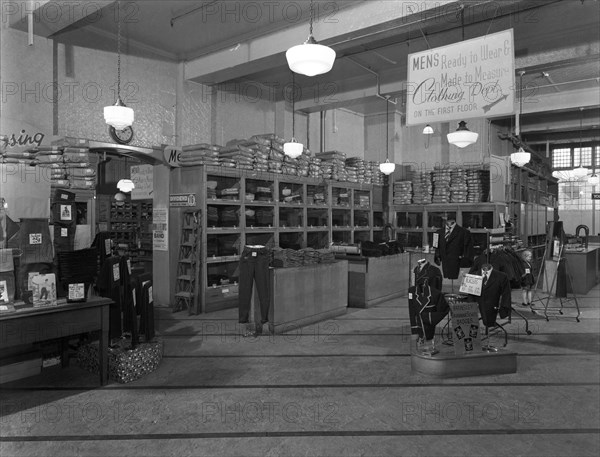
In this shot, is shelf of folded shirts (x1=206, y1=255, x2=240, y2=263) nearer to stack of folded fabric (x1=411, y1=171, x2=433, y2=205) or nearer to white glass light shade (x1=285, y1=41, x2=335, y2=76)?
white glass light shade (x1=285, y1=41, x2=335, y2=76)

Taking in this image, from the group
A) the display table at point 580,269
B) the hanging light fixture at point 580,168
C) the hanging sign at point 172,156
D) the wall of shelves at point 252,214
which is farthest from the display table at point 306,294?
the hanging light fixture at point 580,168

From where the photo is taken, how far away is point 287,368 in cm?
477

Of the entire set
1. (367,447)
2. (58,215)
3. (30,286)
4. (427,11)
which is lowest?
(367,447)

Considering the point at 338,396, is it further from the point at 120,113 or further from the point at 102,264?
the point at 120,113

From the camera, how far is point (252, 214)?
834cm

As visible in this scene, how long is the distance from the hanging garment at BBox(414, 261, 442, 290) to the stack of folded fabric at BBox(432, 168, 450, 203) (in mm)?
6121

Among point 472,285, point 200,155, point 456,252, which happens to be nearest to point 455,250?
point 456,252

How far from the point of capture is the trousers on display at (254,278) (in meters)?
6.02

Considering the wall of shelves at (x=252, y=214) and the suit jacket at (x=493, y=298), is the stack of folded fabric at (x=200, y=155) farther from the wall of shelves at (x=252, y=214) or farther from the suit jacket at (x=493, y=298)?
the suit jacket at (x=493, y=298)

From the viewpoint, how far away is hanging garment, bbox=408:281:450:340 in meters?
4.63

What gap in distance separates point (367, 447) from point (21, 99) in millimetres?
6470

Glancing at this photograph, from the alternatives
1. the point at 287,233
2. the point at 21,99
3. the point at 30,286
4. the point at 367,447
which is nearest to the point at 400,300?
the point at 287,233

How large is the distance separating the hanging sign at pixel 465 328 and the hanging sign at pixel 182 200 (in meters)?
4.56

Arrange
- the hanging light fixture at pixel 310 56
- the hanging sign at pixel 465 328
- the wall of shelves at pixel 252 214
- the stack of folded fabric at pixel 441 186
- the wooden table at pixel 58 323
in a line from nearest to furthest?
1. the wooden table at pixel 58 323
2. the hanging light fixture at pixel 310 56
3. the hanging sign at pixel 465 328
4. the wall of shelves at pixel 252 214
5. the stack of folded fabric at pixel 441 186
